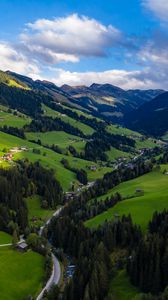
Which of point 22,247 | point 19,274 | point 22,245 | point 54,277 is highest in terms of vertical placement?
point 22,245

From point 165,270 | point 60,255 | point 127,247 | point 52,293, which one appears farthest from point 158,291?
point 60,255

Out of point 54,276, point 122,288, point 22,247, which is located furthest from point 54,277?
point 122,288

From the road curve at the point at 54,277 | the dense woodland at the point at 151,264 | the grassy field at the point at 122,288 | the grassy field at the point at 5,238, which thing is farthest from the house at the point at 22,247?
the dense woodland at the point at 151,264

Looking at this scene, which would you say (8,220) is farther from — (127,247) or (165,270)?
(165,270)

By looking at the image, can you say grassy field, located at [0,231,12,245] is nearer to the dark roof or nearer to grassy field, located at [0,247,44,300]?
grassy field, located at [0,247,44,300]

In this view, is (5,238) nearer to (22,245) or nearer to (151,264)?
(22,245)

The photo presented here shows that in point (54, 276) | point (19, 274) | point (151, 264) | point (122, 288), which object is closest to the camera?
point (151, 264)
